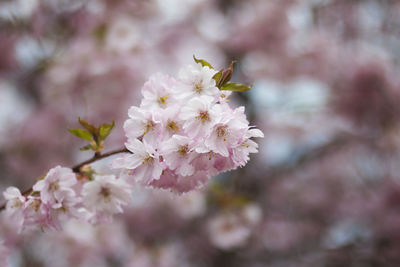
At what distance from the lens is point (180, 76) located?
3.17ft

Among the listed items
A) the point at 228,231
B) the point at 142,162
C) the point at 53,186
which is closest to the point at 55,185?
the point at 53,186

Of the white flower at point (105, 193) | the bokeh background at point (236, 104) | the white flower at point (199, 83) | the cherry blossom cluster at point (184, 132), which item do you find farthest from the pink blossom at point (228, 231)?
the white flower at point (199, 83)

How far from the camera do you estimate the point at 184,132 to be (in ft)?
3.05

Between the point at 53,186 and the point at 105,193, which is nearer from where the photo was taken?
the point at 53,186

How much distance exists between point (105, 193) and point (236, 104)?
118 inches

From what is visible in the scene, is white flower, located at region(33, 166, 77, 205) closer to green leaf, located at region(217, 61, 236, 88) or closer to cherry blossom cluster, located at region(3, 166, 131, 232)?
cherry blossom cluster, located at region(3, 166, 131, 232)

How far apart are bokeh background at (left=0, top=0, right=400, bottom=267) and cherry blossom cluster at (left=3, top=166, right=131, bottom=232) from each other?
1392 millimetres

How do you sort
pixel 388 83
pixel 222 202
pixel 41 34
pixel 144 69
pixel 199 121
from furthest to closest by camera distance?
pixel 388 83 < pixel 144 69 < pixel 41 34 < pixel 222 202 < pixel 199 121

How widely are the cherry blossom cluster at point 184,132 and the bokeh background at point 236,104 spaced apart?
1540mm

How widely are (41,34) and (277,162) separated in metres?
2.64

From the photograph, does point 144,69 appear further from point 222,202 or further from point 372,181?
point 372,181

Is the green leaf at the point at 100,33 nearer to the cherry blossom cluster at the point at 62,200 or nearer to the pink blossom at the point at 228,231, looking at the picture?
the pink blossom at the point at 228,231

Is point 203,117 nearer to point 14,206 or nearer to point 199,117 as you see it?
point 199,117

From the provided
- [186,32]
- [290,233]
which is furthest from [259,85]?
[290,233]
